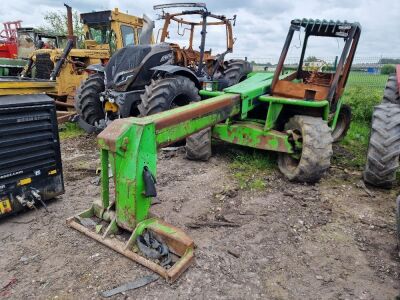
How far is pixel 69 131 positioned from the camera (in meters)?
7.45

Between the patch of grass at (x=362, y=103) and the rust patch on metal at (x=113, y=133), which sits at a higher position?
the rust patch on metal at (x=113, y=133)

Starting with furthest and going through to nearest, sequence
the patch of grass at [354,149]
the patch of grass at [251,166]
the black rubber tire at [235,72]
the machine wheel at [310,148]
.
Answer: the black rubber tire at [235,72] < the patch of grass at [354,149] < the patch of grass at [251,166] < the machine wheel at [310,148]

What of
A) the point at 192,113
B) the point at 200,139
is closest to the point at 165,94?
the point at 200,139

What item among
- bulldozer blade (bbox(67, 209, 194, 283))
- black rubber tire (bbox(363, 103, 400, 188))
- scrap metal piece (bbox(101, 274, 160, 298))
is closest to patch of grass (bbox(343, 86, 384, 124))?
black rubber tire (bbox(363, 103, 400, 188))

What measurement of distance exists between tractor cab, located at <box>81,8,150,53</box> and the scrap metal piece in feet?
25.5

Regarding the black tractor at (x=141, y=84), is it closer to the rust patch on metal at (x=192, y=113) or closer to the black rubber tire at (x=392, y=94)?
the rust patch on metal at (x=192, y=113)

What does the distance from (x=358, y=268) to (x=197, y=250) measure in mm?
1326

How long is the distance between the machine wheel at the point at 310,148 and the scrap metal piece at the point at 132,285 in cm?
241

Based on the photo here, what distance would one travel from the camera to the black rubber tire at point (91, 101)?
6578mm

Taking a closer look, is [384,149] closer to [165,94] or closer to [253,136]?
[253,136]

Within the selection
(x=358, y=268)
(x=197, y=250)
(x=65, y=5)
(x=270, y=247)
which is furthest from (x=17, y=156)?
(x=65, y=5)

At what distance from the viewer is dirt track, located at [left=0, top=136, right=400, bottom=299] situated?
2486 millimetres

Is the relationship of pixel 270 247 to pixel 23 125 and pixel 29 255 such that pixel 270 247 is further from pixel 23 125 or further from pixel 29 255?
pixel 23 125

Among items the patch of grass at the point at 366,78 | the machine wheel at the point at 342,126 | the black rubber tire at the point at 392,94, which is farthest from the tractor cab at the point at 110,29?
the patch of grass at the point at 366,78
